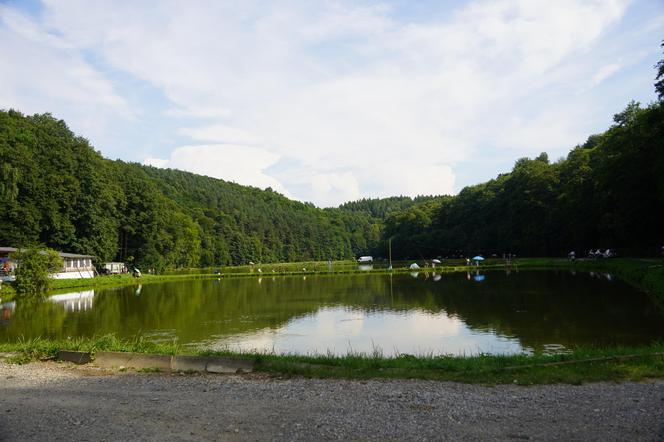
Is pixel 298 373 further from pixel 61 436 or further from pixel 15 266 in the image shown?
pixel 15 266

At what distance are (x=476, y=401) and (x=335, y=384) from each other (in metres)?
2.60

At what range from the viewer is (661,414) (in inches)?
266

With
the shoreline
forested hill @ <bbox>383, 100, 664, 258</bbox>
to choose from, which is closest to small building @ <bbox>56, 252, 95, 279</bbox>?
the shoreline

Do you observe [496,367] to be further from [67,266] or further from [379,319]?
[67,266]

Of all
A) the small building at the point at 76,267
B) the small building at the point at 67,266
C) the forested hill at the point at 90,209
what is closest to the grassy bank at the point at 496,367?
the small building at the point at 67,266

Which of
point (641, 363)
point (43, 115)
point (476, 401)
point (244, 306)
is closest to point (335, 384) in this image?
point (476, 401)

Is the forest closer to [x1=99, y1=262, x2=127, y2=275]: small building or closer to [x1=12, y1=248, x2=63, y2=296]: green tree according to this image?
[x1=99, y1=262, x2=127, y2=275]: small building

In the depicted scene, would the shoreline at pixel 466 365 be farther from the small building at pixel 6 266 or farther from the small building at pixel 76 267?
the small building at pixel 76 267

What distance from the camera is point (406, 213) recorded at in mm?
134250

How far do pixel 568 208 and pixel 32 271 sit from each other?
63156mm

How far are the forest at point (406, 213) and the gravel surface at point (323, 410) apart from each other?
101 ft

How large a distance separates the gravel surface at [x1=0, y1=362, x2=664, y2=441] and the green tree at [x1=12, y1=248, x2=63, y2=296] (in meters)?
36.1

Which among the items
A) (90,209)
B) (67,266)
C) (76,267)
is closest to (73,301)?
(67,266)

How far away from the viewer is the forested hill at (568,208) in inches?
1758
